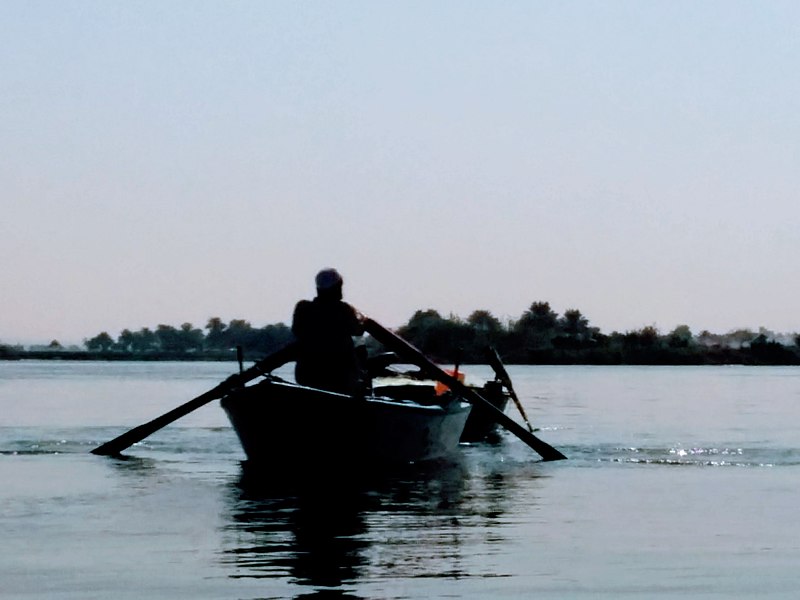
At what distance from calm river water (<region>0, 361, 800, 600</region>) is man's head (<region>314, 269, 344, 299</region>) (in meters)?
2.76

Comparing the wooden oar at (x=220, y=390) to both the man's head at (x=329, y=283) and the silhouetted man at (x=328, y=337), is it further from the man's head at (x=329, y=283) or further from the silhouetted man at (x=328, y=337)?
the man's head at (x=329, y=283)

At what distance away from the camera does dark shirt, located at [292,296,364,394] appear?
25.4 meters

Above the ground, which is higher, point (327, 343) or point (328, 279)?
point (328, 279)

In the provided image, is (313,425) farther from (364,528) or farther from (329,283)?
(364,528)

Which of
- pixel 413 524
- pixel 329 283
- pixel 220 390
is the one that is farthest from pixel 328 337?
pixel 413 524

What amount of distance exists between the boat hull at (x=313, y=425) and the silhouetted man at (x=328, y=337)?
1.96 ft

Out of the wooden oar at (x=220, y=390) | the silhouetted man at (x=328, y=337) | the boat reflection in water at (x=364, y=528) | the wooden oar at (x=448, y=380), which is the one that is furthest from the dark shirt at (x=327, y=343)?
the wooden oar at (x=448, y=380)

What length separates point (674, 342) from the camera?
186 m

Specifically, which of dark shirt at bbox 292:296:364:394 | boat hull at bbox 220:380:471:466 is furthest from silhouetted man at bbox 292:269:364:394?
boat hull at bbox 220:380:471:466

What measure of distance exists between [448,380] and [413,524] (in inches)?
427

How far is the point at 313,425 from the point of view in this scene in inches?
979

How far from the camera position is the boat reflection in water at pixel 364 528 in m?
15.1

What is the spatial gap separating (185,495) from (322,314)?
3.84 m

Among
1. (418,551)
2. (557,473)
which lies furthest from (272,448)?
(418,551)
